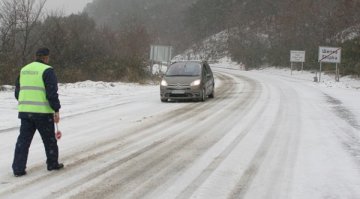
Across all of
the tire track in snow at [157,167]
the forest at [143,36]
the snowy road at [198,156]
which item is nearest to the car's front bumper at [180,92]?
the snowy road at [198,156]

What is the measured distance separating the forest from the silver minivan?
8.05 meters

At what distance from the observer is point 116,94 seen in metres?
21.2

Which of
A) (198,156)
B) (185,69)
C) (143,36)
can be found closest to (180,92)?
(185,69)

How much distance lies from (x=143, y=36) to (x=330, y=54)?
13.7m

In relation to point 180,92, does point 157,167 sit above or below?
below

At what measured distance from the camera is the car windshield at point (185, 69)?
19031mm

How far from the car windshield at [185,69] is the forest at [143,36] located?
781 cm

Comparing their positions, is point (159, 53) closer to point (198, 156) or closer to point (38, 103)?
point (198, 156)

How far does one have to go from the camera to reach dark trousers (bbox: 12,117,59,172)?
6.84 metres

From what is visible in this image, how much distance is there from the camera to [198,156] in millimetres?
8062

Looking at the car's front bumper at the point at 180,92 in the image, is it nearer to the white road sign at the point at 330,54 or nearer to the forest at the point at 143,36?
the forest at the point at 143,36

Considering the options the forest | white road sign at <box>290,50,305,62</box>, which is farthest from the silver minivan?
white road sign at <box>290,50,305,62</box>

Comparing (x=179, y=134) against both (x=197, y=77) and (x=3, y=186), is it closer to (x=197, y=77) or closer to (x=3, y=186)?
(x=3, y=186)

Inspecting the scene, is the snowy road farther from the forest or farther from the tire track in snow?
the forest
